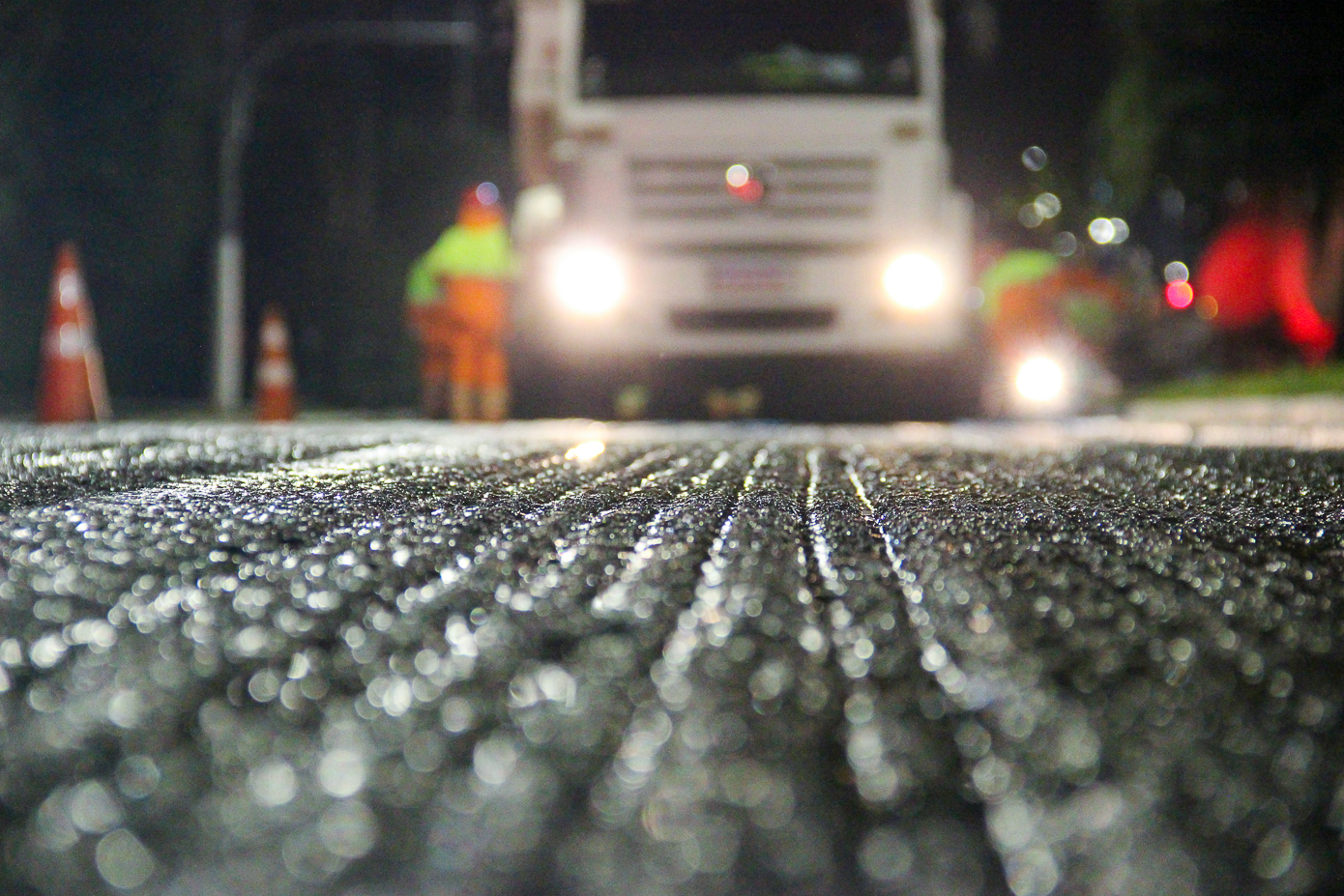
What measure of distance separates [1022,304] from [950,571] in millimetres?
9987

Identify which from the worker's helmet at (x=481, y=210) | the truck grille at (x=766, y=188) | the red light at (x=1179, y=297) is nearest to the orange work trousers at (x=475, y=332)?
the worker's helmet at (x=481, y=210)

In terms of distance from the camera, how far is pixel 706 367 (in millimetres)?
9211

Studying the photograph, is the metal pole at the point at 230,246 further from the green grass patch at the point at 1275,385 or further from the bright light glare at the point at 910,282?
the bright light glare at the point at 910,282

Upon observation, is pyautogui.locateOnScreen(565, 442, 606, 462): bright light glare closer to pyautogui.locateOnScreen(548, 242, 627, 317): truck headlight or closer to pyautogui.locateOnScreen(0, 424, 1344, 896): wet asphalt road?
pyautogui.locateOnScreen(0, 424, 1344, 896): wet asphalt road

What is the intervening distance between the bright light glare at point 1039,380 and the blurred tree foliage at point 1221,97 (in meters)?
4.32

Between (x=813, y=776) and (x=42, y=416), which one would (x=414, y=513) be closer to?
(x=813, y=776)

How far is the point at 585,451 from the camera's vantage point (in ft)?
13.3

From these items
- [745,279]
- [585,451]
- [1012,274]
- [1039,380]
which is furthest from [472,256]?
[585,451]

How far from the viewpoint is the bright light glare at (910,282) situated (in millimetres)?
8938

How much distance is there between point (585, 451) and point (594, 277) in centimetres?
493

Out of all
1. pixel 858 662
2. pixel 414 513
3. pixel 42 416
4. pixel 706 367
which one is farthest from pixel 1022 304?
pixel 858 662

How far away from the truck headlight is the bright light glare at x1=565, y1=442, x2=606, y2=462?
4395mm

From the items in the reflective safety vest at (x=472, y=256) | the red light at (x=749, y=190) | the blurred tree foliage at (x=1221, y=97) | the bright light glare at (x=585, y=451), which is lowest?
the bright light glare at (x=585, y=451)

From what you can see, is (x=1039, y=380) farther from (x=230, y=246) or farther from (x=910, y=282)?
(x=230, y=246)
